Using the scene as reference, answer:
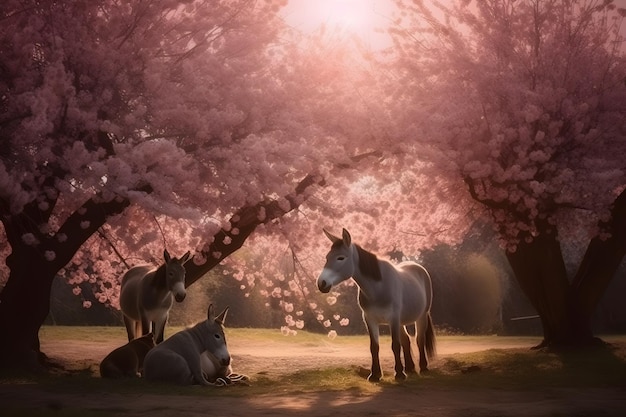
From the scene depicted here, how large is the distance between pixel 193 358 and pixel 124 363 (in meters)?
1.57

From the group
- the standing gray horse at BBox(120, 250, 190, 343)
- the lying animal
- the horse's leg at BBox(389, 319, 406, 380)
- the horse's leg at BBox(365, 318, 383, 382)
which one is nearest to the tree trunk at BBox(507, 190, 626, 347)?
the horse's leg at BBox(389, 319, 406, 380)

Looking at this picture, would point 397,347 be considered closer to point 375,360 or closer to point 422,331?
point 375,360

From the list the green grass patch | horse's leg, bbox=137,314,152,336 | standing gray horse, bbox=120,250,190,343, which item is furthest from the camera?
horse's leg, bbox=137,314,152,336

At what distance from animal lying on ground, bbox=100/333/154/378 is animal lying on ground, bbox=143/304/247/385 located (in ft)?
2.73

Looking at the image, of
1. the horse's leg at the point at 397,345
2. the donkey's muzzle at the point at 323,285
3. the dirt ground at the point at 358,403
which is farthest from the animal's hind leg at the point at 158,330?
the horse's leg at the point at 397,345

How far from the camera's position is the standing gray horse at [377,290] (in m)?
13.2

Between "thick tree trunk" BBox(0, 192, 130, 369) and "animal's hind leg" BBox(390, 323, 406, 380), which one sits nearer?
"animal's hind leg" BBox(390, 323, 406, 380)

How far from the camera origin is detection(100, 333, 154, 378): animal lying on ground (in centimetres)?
1311

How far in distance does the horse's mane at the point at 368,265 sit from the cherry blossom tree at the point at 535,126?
331cm

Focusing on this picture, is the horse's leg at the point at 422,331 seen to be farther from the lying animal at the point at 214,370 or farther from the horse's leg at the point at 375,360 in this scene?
the lying animal at the point at 214,370

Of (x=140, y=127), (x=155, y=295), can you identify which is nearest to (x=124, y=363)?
(x=155, y=295)

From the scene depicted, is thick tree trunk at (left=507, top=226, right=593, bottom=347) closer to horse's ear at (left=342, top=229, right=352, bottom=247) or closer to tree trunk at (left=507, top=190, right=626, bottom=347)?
tree trunk at (left=507, top=190, right=626, bottom=347)

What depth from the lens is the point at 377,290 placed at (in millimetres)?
13789

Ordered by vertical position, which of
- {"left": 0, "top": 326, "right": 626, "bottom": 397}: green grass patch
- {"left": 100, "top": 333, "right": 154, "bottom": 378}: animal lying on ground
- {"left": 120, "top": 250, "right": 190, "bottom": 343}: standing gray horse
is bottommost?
{"left": 0, "top": 326, "right": 626, "bottom": 397}: green grass patch
